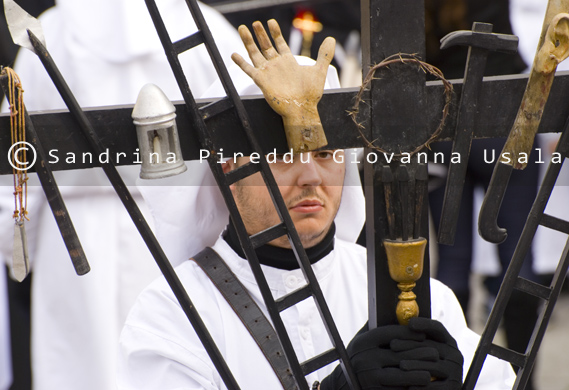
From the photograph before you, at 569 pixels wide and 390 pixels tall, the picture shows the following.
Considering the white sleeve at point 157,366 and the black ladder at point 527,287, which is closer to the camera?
the black ladder at point 527,287

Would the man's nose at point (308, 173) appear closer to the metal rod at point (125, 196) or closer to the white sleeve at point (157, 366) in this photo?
the white sleeve at point (157, 366)

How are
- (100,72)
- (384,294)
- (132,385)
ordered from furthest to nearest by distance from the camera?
(100,72) → (132,385) → (384,294)

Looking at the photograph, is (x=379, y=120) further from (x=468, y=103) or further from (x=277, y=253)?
(x=277, y=253)

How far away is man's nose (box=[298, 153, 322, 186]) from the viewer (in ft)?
6.43

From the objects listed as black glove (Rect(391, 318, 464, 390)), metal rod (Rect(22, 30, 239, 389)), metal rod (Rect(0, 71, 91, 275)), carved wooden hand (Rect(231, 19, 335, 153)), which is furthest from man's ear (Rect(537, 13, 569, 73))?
metal rod (Rect(0, 71, 91, 275))

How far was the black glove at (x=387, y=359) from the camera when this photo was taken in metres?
1.46

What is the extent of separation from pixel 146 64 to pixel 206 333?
1.71 meters

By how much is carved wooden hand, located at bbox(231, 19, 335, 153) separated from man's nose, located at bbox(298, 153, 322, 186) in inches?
20.6

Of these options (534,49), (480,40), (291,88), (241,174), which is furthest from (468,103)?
(534,49)

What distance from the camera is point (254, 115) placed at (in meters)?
1.44

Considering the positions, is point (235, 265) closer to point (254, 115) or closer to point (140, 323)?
point (140, 323)

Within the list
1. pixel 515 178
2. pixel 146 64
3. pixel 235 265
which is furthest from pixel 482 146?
pixel 235 265

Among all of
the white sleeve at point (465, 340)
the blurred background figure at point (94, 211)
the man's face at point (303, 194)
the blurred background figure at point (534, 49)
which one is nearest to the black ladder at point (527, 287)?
the white sleeve at point (465, 340)

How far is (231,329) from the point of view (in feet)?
6.41
